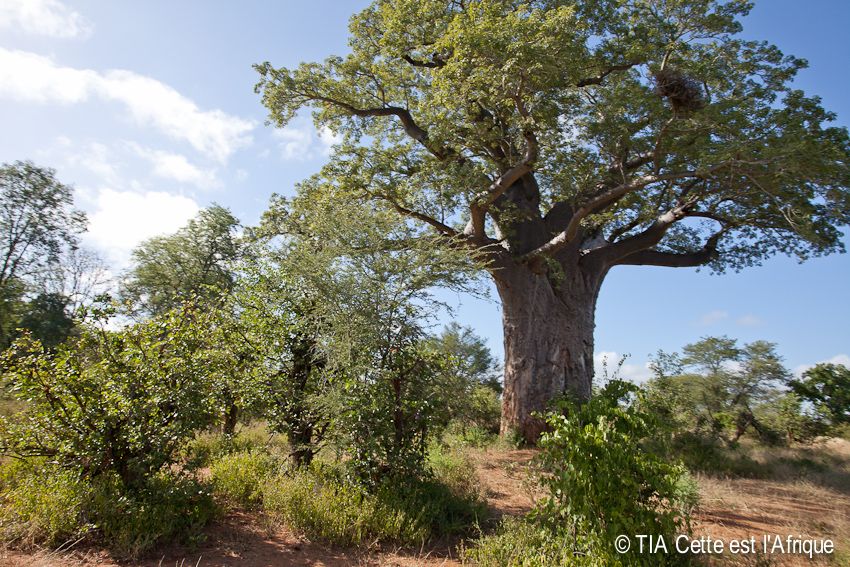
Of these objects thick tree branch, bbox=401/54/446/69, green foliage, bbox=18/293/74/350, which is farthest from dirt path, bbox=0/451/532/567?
green foliage, bbox=18/293/74/350

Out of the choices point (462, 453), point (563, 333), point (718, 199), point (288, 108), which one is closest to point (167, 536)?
point (462, 453)

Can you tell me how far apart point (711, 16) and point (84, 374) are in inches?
418

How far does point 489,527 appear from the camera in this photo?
4738 mm

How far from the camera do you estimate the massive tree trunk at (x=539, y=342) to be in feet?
29.3

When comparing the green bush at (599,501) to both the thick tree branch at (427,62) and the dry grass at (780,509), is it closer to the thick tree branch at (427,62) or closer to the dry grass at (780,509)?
the dry grass at (780,509)

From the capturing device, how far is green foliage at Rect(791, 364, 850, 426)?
12.9 metres

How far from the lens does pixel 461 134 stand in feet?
29.3

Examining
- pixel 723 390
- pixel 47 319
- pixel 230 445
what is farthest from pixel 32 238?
pixel 723 390

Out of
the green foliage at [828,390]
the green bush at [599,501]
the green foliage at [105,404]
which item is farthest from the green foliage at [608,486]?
the green foliage at [828,390]

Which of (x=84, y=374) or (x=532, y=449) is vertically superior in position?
(x=84, y=374)

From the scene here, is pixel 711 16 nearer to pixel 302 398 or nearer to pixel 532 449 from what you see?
pixel 532 449

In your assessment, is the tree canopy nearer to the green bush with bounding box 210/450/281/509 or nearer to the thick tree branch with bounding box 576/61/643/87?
the thick tree branch with bounding box 576/61/643/87

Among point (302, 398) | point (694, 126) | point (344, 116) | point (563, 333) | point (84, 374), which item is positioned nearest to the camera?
point (84, 374)

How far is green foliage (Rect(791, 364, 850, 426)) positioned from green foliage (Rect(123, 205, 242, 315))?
71.8ft
